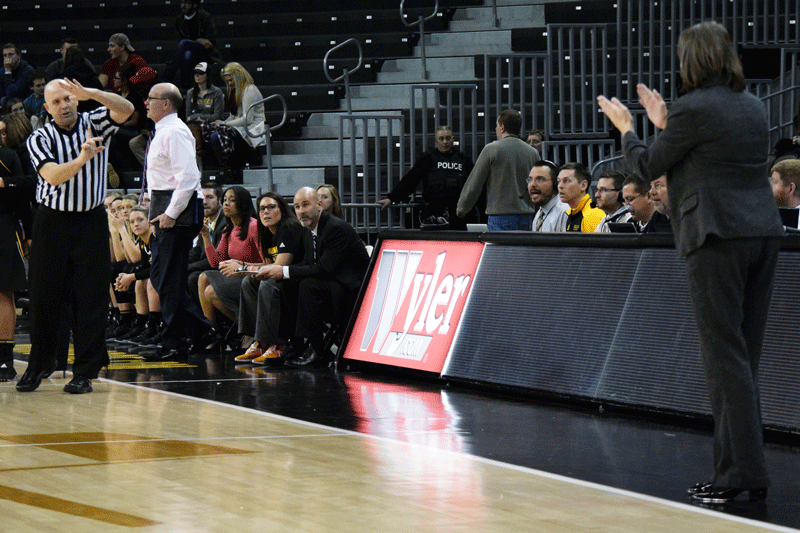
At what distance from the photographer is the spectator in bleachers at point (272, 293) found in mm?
9266

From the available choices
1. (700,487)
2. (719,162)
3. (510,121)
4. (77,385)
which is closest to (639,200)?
(510,121)

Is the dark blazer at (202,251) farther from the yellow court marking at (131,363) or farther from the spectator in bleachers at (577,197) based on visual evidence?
the spectator in bleachers at (577,197)

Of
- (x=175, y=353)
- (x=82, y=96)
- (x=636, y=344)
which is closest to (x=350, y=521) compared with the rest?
(x=636, y=344)

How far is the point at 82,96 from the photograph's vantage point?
7.21 metres

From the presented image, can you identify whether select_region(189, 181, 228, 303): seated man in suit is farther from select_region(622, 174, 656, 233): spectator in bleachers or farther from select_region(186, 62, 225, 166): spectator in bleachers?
select_region(622, 174, 656, 233): spectator in bleachers

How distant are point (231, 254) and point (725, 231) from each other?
21.1 feet

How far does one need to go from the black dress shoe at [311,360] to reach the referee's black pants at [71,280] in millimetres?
2030

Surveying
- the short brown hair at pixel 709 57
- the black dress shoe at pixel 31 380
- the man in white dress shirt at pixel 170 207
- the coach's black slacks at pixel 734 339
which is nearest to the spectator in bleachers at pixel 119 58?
the man in white dress shirt at pixel 170 207

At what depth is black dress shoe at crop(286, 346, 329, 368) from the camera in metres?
9.11

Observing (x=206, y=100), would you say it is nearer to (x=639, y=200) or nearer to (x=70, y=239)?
(x=70, y=239)

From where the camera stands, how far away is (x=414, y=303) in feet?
27.1

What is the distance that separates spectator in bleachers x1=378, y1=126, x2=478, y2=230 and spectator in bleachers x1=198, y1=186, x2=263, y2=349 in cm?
219

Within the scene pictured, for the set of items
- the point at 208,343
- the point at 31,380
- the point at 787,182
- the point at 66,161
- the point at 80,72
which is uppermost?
the point at 80,72

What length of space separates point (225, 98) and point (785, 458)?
1164cm
